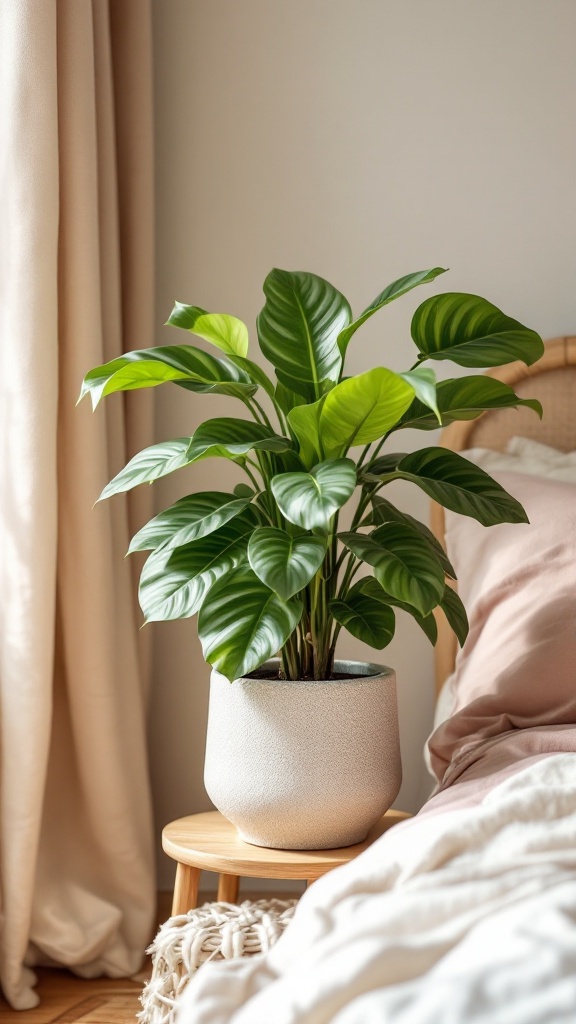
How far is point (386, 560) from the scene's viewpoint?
123cm

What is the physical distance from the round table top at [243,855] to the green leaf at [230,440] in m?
Answer: 0.51

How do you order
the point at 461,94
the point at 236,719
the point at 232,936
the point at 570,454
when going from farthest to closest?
the point at 461,94 → the point at 570,454 → the point at 236,719 → the point at 232,936

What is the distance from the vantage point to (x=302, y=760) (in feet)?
4.16

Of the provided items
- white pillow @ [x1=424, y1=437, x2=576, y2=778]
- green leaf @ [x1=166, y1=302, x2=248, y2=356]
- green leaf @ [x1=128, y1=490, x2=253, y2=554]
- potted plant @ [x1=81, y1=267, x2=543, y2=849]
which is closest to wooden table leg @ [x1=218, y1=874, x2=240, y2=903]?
potted plant @ [x1=81, y1=267, x2=543, y2=849]

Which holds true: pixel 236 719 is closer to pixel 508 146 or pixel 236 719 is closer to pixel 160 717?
pixel 160 717

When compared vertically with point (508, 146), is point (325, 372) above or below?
below

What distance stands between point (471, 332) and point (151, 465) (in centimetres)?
46

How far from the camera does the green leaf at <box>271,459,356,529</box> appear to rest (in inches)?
42.9

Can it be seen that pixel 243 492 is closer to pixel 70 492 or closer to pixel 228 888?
pixel 70 492

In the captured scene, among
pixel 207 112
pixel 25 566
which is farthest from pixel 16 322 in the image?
pixel 207 112

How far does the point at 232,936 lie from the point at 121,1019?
0.71m

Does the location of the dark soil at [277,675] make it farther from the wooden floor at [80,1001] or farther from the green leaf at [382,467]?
the wooden floor at [80,1001]

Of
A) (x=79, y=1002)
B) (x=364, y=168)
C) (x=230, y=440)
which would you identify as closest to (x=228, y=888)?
(x=79, y=1002)

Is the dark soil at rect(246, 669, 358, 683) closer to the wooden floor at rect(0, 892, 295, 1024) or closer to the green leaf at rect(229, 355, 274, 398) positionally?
the green leaf at rect(229, 355, 274, 398)
